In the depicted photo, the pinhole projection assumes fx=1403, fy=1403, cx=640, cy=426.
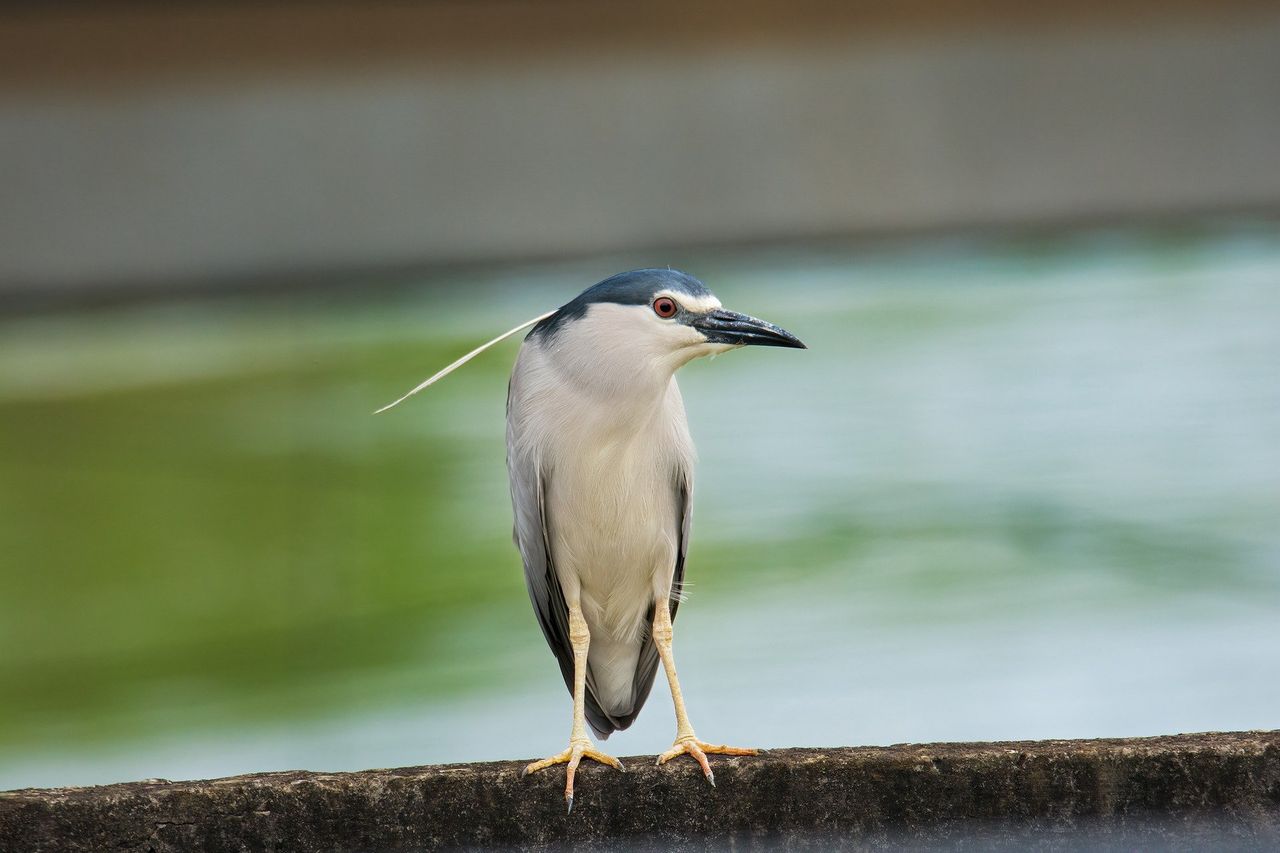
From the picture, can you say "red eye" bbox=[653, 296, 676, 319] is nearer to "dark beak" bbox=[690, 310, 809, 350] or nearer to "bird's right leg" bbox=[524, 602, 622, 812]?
"dark beak" bbox=[690, 310, 809, 350]

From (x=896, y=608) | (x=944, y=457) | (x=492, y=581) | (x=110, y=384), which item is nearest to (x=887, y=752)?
(x=896, y=608)

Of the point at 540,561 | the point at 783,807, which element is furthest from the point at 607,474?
the point at 783,807

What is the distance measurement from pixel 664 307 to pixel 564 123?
5938 millimetres

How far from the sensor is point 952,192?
8.24m

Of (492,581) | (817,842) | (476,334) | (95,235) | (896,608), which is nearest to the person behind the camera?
(817,842)

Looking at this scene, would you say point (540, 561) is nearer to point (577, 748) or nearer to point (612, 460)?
point (612, 460)

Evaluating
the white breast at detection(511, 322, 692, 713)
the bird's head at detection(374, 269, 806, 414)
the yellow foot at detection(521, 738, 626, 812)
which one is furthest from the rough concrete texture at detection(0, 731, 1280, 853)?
the bird's head at detection(374, 269, 806, 414)

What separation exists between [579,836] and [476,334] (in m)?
6.77

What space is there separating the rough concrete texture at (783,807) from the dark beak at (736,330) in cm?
69

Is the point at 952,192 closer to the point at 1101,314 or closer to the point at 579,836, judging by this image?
the point at 1101,314

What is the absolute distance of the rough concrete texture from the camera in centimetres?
202

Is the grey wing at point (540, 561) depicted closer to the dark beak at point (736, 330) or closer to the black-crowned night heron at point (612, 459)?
the black-crowned night heron at point (612, 459)

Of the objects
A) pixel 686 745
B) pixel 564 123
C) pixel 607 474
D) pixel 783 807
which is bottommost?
pixel 783 807

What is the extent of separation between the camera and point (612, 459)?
251cm
